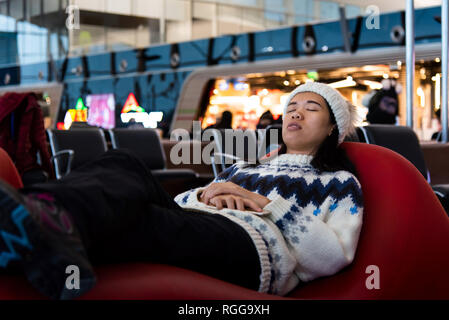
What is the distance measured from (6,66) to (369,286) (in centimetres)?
2021

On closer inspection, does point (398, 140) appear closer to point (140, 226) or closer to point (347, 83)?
point (140, 226)

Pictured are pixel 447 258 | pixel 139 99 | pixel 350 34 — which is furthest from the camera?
pixel 139 99

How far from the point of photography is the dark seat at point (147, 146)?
500 cm

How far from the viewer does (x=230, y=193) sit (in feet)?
5.45

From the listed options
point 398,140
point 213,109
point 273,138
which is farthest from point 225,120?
point 213,109

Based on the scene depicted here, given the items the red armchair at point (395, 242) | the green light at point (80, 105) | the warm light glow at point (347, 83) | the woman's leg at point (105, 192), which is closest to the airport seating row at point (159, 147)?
the red armchair at point (395, 242)

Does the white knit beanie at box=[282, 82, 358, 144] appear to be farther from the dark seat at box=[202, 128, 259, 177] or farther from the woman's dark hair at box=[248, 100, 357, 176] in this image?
the dark seat at box=[202, 128, 259, 177]

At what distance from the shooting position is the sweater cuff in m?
1.55

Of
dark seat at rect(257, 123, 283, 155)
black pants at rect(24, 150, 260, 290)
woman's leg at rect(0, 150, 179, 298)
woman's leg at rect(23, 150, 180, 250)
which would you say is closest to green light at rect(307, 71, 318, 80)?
dark seat at rect(257, 123, 283, 155)

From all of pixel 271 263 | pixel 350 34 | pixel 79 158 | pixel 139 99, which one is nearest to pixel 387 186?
pixel 271 263

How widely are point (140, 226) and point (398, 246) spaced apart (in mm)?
806

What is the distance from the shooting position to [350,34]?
11.3 m

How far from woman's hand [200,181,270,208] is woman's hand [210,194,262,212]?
2 cm
